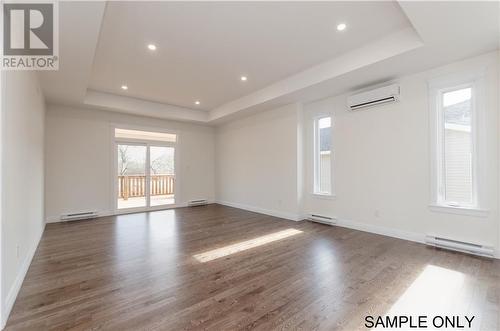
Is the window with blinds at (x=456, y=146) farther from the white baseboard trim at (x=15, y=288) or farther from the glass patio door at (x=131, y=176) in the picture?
the glass patio door at (x=131, y=176)

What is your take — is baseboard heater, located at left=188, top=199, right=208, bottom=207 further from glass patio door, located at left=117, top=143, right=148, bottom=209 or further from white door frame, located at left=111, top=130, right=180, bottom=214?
glass patio door, located at left=117, top=143, right=148, bottom=209

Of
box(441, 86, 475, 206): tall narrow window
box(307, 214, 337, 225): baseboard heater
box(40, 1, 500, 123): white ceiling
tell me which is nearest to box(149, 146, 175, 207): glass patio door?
box(40, 1, 500, 123): white ceiling

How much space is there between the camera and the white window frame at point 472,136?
310 cm

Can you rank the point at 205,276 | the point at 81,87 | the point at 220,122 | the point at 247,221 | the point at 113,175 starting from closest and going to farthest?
the point at 205,276 < the point at 81,87 < the point at 247,221 < the point at 113,175 < the point at 220,122

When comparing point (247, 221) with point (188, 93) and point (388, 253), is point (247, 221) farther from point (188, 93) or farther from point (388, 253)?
point (188, 93)

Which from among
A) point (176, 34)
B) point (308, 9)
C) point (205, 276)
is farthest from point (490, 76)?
point (205, 276)

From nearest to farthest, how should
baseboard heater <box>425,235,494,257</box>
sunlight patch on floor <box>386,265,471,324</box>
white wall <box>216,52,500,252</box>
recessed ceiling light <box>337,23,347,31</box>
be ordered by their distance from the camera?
sunlight patch on floor <box>386,265,471,324</box> → recessed ceiling light <box>337,23,347,31</box> → baseboard heater <box>425,235,494,257</box> → white wall <box>216,52,500,252</box>

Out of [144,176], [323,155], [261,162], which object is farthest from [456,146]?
[144,176]

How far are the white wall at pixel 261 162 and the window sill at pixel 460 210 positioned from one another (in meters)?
2.51

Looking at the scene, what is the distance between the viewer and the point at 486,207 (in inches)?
121

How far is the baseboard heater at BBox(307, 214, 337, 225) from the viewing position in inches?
188

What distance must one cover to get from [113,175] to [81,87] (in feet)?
8.03
